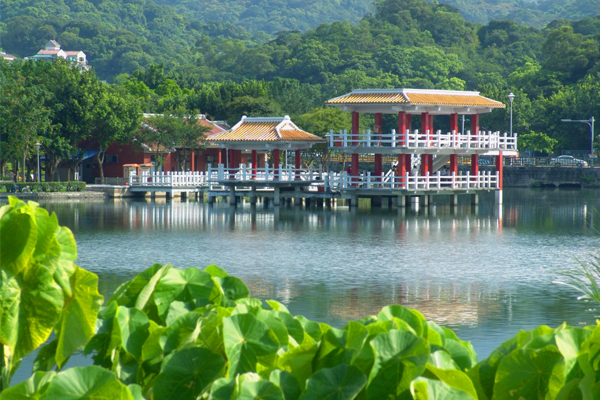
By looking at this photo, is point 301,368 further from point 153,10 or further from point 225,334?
point 153,10

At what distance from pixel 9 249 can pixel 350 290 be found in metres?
12.1

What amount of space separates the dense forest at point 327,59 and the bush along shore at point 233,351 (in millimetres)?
47283

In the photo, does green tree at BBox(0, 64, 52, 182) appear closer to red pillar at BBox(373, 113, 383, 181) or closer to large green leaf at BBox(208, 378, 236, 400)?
red pillar at BBox(373, 113, 383, 181)

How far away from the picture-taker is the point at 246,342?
13.0ft

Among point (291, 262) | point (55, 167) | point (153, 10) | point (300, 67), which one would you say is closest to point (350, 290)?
point (291, 262)

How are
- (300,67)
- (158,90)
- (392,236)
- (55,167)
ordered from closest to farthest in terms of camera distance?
(392,236) → (55,167) → (158,90) → (300,67)

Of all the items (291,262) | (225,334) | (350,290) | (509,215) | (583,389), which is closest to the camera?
(583,389)

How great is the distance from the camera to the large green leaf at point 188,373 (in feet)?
13.0

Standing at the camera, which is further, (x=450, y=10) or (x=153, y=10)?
(x=153, y=10)

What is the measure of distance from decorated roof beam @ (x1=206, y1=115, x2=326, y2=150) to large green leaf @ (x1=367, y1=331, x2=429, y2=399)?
35219 mm

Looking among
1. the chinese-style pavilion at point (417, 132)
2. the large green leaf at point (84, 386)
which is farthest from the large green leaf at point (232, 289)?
the chinese-style pavilion at point (417, 132)

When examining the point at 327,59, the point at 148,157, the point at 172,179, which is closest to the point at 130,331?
the point at 172,179

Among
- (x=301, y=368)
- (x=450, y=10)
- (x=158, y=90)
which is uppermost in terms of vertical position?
(x=450, y=10)

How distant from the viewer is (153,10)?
16600 cm
